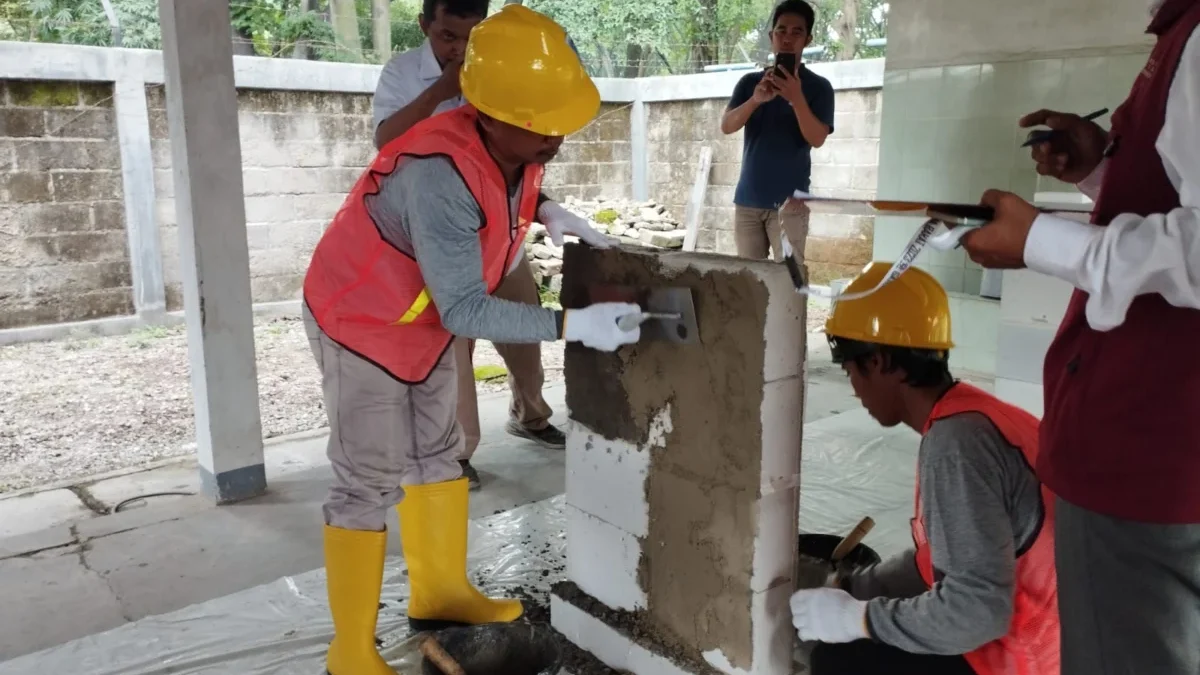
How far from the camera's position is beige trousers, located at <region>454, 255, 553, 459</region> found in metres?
2.92

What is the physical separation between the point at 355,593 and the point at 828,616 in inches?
38.6

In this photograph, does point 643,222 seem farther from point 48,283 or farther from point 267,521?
point 267,521

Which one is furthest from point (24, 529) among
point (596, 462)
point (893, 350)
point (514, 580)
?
point (893, 350)

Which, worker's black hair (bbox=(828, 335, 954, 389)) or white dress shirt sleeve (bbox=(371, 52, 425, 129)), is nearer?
worker's black hair (bbox=(828, 335, 954, 389))

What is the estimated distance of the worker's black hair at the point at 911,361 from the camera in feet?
4.42

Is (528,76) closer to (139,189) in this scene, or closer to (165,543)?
(165,543)

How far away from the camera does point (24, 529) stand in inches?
103

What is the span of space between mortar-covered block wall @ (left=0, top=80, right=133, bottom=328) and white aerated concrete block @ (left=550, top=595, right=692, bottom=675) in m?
4.34

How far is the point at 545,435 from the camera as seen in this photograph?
3369mm

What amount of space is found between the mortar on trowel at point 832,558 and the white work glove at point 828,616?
0.91ft

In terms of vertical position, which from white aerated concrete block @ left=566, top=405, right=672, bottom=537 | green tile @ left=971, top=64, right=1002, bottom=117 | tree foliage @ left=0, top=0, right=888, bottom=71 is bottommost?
white aerated concrete block @ left=566, top=405, right=672, bottom=537

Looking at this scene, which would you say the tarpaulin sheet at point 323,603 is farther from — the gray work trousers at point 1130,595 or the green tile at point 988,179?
the green tile at point 988,179

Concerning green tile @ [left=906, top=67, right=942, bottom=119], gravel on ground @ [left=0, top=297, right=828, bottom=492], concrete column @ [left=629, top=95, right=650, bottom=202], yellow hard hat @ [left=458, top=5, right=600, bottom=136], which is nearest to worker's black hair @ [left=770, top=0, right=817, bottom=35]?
green tile @ [left=906, top=67, right=942, bottom=119]

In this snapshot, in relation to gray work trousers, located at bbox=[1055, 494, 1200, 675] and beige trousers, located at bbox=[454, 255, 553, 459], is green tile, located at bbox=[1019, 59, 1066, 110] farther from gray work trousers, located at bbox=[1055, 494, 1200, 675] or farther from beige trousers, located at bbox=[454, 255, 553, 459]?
gray work trousers, located at bbox=[1055, 494, 1200, 675]
